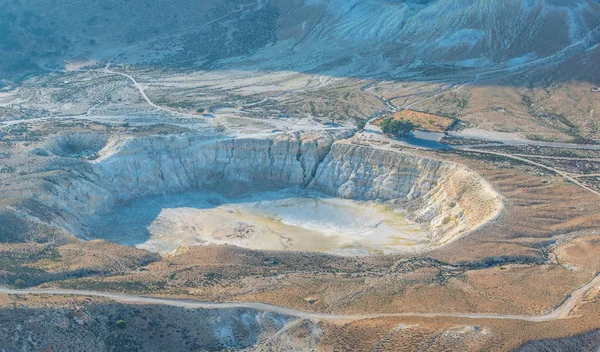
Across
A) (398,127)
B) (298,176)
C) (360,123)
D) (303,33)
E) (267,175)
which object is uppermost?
(303,33)

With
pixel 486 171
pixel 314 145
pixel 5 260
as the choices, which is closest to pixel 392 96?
pixel 314 145

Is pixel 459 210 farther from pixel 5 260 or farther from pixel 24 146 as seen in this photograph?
pixel 24 146

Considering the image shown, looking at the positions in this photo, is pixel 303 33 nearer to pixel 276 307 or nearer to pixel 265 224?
pixel 265 224

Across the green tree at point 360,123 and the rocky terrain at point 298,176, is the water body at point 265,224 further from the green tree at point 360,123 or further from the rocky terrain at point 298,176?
the green tree at point 360,123

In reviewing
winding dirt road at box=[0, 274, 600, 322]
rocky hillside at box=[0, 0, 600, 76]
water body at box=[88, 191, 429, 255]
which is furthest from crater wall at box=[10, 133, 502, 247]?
rocky hillside at box=[0, 0, 600, 76]

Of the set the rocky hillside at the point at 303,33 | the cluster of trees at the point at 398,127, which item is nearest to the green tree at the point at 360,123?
the cluster of trees at the point at 398,127

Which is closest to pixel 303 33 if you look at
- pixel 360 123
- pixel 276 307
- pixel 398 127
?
pixel 360 123

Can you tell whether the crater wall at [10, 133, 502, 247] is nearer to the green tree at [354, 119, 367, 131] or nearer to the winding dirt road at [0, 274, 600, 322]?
the green tree at [354, 119, 367, 131]

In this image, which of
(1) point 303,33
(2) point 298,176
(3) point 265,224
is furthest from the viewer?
(1) point 303,33
